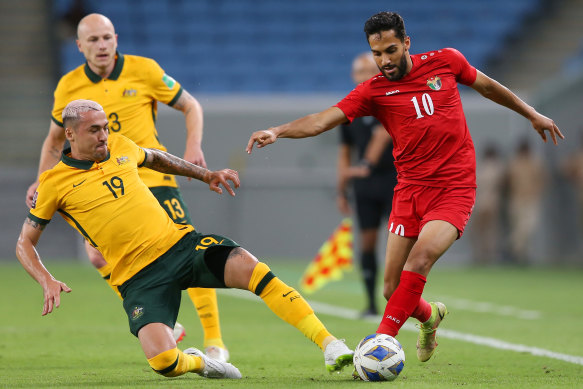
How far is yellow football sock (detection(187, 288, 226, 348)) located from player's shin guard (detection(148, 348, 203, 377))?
1.04 m

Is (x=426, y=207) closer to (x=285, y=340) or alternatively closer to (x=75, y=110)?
(x=75, y=110)

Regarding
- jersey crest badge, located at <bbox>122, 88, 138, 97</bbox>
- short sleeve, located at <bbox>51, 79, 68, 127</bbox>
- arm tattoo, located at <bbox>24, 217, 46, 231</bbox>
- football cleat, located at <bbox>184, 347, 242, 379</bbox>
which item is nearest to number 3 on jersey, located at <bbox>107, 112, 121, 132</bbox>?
jersey crest badge, located at <bbox>122, 88, 138, 97</bbox>

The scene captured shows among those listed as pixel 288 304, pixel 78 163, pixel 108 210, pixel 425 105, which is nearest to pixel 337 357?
pixel 288 304

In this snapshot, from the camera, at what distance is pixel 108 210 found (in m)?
5.29

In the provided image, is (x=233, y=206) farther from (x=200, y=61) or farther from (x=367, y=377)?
Answer: (x=367, y=377)

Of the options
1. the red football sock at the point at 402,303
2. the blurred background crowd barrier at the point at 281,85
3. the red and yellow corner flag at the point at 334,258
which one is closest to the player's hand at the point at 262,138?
the red football sock at the point at 402,303

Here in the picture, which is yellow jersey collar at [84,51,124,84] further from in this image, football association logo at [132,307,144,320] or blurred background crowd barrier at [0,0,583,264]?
blurred background crowd barrier at [0,0,583,264]

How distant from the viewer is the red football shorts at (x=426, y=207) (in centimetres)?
558

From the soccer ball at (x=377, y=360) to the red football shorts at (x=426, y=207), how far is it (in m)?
0.86

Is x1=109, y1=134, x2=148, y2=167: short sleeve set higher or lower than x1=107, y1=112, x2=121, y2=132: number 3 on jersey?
lower

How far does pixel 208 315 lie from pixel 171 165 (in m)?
1.15

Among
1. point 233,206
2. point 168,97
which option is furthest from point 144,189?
point 233,206

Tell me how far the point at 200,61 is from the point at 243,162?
13.0ft

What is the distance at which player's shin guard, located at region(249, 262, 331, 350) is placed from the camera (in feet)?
17.0
